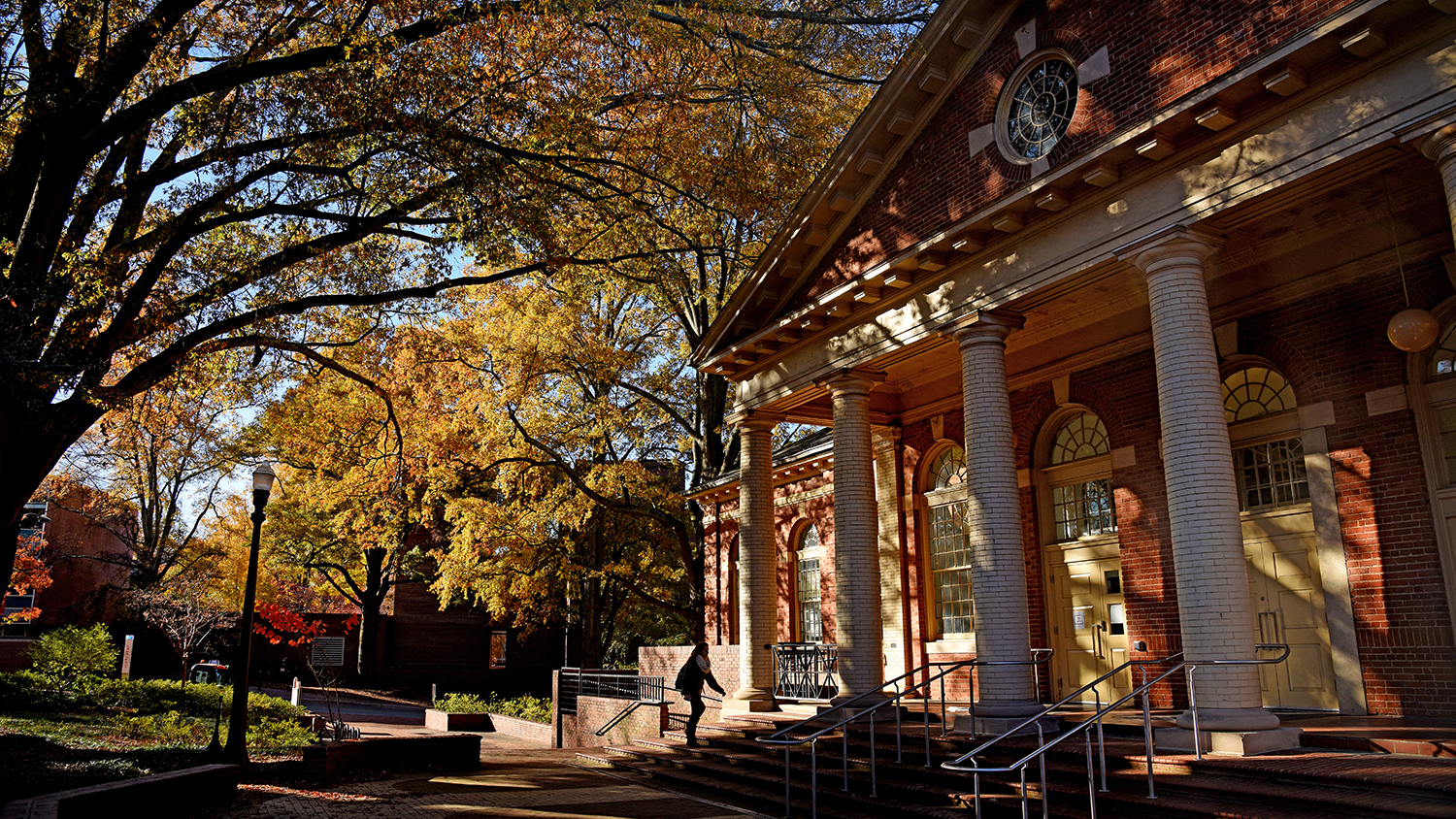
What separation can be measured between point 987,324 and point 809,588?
11362mm

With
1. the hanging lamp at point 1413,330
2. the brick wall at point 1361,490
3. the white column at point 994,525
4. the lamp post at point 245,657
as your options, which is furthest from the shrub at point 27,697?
the hanging lamp at point 1413,330

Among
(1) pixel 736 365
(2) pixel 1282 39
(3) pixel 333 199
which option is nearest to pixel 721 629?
(1) pixel 736 365

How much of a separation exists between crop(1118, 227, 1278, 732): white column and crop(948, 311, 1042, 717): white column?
2340 millimetres

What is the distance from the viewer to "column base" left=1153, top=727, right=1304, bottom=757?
850 cm

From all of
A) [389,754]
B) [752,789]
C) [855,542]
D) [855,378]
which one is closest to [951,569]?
[855,542]

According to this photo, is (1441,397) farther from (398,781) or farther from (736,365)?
(398,781)

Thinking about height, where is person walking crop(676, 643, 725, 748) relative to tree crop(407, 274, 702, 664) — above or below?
below

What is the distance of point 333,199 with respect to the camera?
12188 mm

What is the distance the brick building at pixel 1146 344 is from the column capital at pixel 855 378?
0.18ft

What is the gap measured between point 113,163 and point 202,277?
1.98 m

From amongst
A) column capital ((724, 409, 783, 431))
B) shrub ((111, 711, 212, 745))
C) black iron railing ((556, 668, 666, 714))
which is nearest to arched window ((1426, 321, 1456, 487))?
column capital ((724, 409, 783, 431))

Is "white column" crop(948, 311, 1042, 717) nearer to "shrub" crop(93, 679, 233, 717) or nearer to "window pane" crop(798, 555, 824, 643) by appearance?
"window pane" crop(798, 555, 824, 643)

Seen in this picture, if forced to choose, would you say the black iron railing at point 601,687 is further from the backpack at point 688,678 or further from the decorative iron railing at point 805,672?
the backpack at point 688,678

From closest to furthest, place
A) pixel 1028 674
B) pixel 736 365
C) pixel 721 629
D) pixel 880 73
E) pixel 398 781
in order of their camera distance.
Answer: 1. pixel 1028 674
2. pixel 398 781
3. pixel 880 73
4. pixel 736 365
5. pixel 721 629
